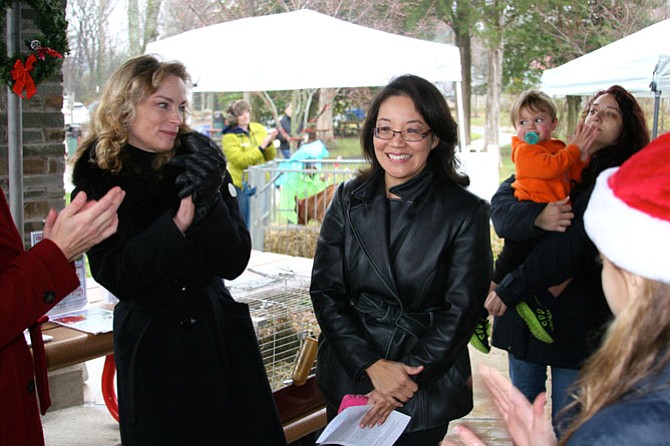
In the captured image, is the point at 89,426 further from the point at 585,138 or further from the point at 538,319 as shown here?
the point at 585,138

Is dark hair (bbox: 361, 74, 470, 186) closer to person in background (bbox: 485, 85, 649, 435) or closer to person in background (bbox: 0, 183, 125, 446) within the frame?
person in background (bbox: 485, 85, 649, 435)

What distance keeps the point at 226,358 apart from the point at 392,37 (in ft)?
14.1

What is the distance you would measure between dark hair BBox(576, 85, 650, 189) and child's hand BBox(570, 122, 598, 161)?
0.05 metres

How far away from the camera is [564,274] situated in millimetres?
2490

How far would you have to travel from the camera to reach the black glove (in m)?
2.05

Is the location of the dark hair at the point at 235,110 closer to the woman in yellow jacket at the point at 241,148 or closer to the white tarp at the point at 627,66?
the woman in yellow jacket at the point at 241,148

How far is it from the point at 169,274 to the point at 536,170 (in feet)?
5.45

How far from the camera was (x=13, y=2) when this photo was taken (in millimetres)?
2738

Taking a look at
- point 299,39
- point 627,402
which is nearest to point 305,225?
point 299,39

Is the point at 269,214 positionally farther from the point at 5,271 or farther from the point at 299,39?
the point at 5,271

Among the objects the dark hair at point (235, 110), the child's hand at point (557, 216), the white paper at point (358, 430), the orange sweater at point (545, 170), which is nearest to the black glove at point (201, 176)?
the white paper at point (358, 430)

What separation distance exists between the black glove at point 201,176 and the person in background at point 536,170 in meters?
1.20

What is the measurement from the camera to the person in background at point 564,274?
251 cm

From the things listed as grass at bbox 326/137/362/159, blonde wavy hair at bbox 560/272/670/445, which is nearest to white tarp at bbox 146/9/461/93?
blonde wavy hair at bbox 560/272/670/445
